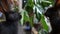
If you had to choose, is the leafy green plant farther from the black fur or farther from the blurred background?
the black fur

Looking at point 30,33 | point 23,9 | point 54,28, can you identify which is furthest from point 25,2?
point 54,28

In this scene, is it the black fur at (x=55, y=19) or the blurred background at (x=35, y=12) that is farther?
the blurred background at (x=35, y=12)

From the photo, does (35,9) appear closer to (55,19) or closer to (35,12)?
(35,12)

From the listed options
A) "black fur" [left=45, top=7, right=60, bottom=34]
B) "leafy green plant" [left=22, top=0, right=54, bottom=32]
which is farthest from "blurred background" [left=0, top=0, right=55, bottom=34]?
"black fur" [left=45, top=7, right=60, bottom=34]

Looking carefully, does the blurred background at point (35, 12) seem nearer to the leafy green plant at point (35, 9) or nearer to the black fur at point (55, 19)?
the leafy green plant at point (35, 9)

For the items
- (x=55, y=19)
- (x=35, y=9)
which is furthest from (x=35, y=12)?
(x=55, y=19)

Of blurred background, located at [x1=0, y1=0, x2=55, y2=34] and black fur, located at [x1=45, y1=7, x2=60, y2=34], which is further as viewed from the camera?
blurred background, located at [x1=0, y1=0, x2=55, y2=34]

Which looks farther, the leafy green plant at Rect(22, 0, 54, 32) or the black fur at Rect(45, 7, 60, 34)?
the leafy green plant at Rect(22, 0, 54, 32)

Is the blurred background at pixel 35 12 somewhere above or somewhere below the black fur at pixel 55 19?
below

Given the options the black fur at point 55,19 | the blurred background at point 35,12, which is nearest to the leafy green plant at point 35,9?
the blurred background at point 35,12

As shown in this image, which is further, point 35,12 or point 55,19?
point 35,12

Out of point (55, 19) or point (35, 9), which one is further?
point (35, 9)

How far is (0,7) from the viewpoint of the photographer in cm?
120

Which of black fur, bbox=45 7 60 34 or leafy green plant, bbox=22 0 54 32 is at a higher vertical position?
black fur, bbox=45 7 60 34
